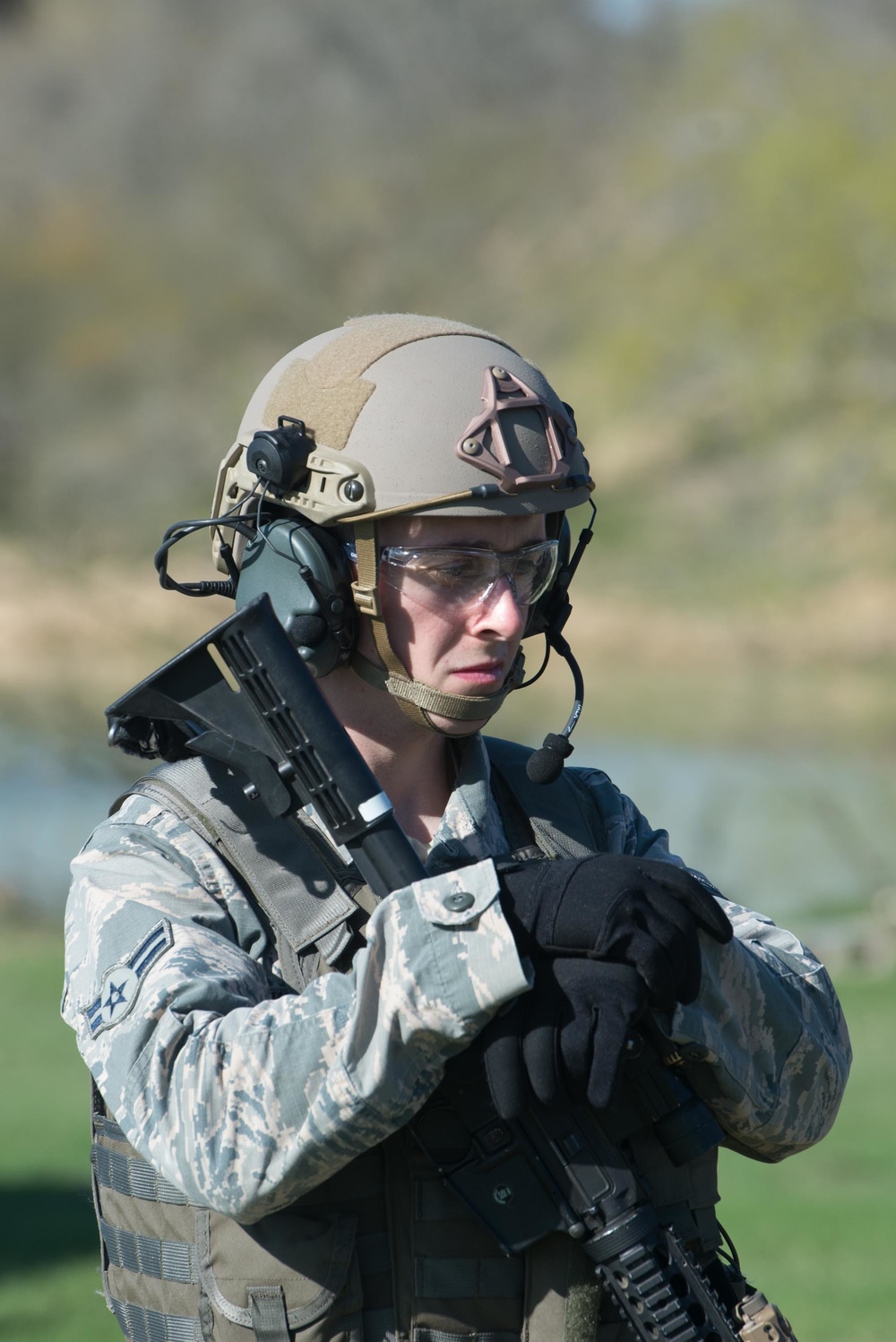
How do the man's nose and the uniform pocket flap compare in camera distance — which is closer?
the uniform pocket flap

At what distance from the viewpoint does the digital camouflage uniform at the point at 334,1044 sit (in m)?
1.92

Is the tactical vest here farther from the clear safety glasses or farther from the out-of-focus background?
the out-of-focus background

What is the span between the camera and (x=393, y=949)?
1930mm

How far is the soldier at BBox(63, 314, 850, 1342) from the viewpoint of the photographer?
1.95 metres

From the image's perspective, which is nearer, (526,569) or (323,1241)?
(323,1241)

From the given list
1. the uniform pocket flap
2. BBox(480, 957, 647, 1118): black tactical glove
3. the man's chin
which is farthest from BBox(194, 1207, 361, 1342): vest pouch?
the man's chin

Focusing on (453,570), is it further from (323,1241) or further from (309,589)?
(323,1241)

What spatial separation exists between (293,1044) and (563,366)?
138 ft

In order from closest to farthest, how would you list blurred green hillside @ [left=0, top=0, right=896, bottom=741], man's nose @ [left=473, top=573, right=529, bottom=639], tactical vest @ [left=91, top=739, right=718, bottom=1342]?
1. tactical vest @ [left=91, top=739, right=718, bottom=1342]
2. man's nose @ [left=473, top=573, right=529, bottom=639]
3. blurred green hillside @ [left=0, top=0, right=896, bottom=741]

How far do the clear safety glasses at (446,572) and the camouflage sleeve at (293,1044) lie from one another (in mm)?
563

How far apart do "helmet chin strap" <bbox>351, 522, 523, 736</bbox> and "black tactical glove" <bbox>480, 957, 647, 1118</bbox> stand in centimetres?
51

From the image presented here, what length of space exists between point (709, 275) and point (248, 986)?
121 ft

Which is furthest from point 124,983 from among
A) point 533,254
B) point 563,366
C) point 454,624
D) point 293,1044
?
point 533,254

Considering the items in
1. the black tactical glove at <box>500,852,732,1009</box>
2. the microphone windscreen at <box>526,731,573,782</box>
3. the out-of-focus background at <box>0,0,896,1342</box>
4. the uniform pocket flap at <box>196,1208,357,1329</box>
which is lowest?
the uniform pocket flap at <box>196,1208,357,1329</box>
